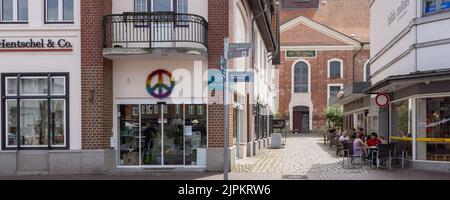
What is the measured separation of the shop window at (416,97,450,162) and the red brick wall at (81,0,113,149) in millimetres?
9648

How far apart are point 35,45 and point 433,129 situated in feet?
39.5

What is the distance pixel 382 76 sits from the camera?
24.2 metres

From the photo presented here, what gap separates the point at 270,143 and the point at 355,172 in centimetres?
1711

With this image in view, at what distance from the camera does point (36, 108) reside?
17.2 metres

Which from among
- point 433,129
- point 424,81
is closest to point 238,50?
point 424,81

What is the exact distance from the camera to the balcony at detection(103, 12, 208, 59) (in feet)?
55.8

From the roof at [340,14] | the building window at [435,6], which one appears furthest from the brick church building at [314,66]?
the building window at [435,6]

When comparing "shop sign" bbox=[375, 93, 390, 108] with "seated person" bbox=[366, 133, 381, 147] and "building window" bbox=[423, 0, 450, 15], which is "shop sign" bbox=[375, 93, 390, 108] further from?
"building window" bbox=[423, 0, 450, 15]

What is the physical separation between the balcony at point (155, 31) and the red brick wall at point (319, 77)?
49.0m

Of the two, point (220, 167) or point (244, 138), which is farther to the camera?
point (244, 138)

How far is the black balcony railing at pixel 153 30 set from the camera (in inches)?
671

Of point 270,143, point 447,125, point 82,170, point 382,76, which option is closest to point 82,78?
point 82,170

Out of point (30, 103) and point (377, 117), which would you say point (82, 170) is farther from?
point (377, 117)

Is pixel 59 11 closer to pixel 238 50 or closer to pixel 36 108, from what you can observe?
pixel 36 108
